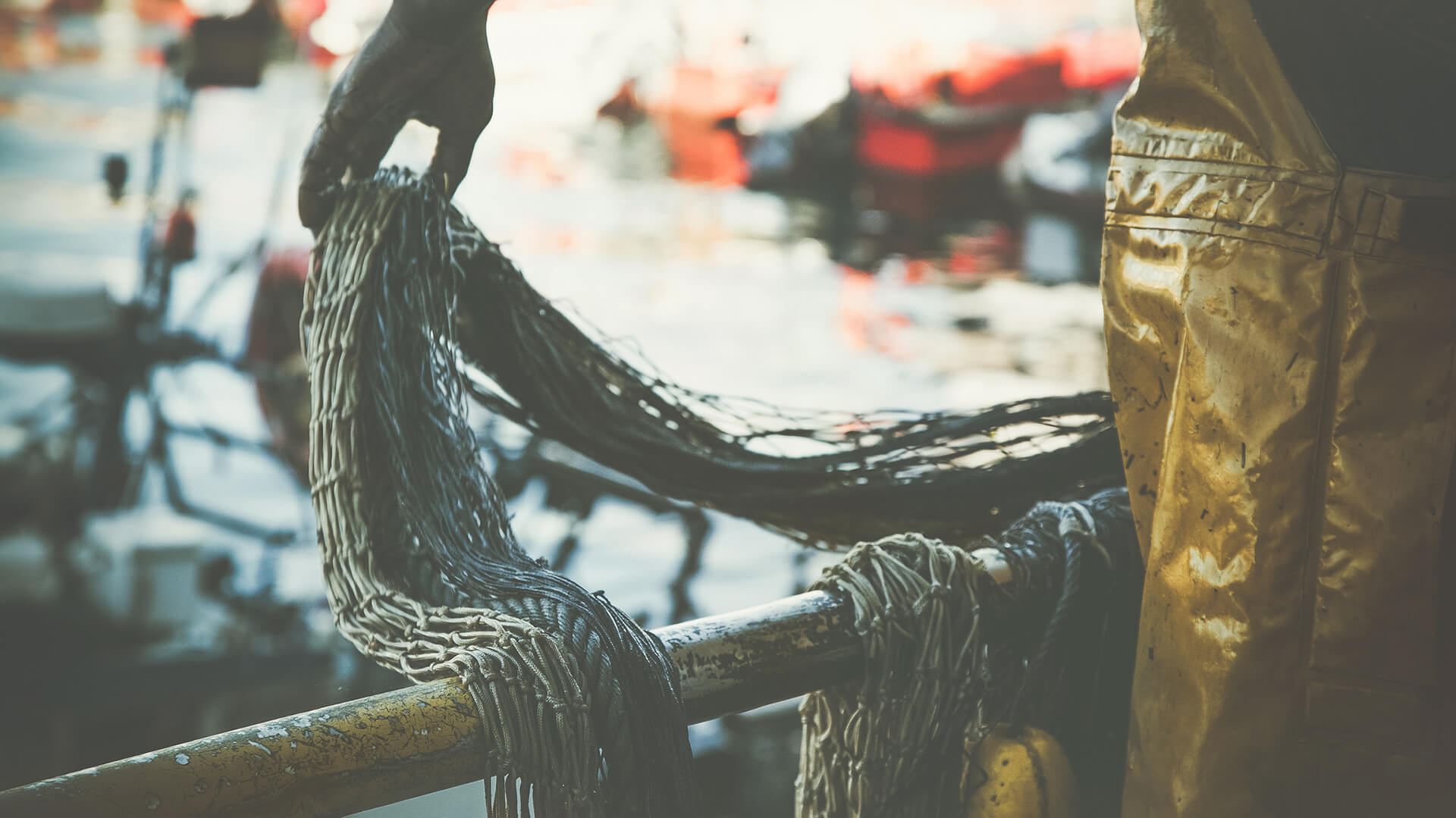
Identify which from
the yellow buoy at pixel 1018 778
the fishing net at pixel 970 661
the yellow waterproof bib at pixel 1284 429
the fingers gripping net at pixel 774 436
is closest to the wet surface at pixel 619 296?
the fingers gripping net at pixel 774 436

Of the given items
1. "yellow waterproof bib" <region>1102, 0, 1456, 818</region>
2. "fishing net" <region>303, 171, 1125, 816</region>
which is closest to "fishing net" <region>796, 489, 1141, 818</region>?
"fishing net" <region>303, 171, 1125, 816</region>

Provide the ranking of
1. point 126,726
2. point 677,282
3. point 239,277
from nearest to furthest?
point 126,726 → point 239,277 → point 677,282

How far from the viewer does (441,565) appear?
4.37 feet

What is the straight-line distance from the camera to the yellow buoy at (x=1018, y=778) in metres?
1.47

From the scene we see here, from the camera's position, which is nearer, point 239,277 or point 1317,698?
point 1317,698

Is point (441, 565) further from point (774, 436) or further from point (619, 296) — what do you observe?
point (619, 296)

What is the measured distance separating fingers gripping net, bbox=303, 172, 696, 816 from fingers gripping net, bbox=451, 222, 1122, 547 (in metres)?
0.13

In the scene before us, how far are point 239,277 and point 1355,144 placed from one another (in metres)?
8.59

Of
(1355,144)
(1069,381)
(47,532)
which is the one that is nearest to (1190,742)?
(1355,144)

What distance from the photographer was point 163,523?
438 cm

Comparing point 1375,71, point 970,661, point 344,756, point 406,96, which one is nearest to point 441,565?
point 344,756

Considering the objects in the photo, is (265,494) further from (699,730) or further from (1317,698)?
(1317,698)

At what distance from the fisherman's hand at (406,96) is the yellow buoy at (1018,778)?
1.00m

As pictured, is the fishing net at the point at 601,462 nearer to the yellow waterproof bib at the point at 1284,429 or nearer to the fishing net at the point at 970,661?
the fishing net at the point at 970,661
